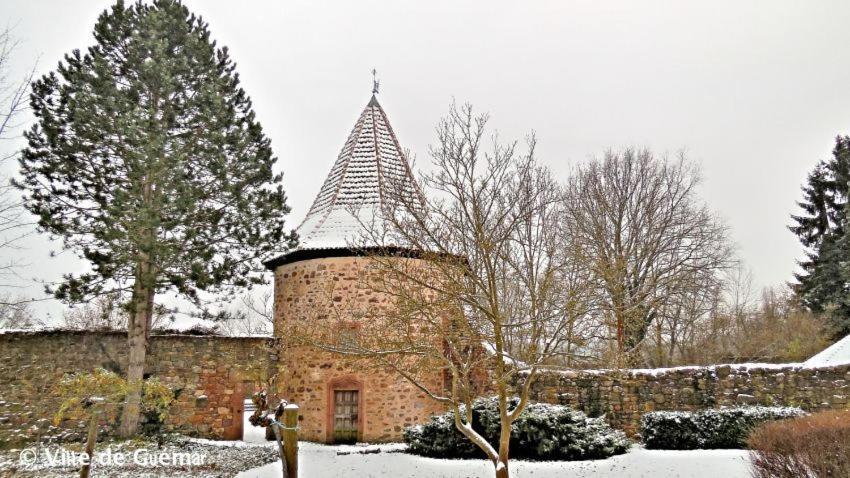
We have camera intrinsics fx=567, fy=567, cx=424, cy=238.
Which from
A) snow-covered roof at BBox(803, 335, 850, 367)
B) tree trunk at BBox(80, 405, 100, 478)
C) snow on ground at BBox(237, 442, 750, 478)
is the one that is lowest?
snow on ground at BBox(237, 442, 750, 478)

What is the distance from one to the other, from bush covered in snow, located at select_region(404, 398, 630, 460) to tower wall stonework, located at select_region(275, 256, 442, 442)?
2.24m

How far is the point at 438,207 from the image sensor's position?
7734mm

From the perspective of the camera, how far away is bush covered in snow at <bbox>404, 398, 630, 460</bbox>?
10.4 m

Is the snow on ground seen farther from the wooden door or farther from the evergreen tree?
the evergreen tree

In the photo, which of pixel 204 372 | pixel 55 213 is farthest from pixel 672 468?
A: pixel 55 213

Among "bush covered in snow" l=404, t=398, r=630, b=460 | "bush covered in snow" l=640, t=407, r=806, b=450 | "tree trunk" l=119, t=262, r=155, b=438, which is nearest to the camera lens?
"bush covered in snow" l=404, t=398, r=630, b=460

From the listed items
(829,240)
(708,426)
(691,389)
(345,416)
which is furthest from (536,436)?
(829,240)

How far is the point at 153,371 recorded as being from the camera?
1364 centimetres

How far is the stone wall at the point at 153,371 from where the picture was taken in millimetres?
12548

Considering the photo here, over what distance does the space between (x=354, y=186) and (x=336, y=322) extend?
4.06m

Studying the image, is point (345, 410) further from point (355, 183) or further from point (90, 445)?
point (90, 445)

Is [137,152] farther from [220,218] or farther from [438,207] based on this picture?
[438,207]

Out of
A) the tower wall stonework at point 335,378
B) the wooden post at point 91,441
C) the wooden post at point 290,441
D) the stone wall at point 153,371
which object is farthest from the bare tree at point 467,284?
the stone wall at point 153,371

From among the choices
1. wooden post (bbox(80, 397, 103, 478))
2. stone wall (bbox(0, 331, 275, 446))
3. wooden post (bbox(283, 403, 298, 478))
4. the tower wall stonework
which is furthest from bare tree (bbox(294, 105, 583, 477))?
stone wall (bbox(0, 331, 275, 446))
